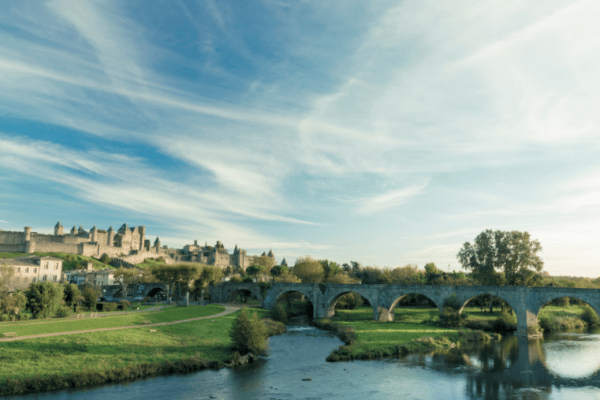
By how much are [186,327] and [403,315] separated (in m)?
35.6

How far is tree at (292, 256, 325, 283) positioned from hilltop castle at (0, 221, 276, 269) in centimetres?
5018

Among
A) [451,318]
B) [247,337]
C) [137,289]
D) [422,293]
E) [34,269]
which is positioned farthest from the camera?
[137,289]

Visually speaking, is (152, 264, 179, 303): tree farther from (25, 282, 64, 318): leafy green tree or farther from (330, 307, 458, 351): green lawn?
(330, 307, 458, 351): green lawn

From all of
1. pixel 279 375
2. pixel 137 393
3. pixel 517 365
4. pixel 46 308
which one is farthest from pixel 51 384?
pixel 517 365

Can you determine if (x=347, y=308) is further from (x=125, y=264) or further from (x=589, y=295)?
(x=125, y=264)

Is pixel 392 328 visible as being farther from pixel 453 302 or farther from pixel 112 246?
pixel 112 246

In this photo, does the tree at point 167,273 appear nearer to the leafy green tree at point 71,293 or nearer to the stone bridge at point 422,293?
the stone bridge at point 422,293

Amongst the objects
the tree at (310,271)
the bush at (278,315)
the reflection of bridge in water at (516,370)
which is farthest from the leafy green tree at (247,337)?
the tree at (310,271)

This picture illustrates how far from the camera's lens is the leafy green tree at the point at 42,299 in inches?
1586

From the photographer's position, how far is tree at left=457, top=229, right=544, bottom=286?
198 feet

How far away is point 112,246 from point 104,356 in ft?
394

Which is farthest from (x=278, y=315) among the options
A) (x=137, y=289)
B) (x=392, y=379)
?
(x=137, y=289)

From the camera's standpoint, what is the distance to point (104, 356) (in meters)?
28.3

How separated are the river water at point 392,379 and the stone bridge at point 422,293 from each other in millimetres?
8198
